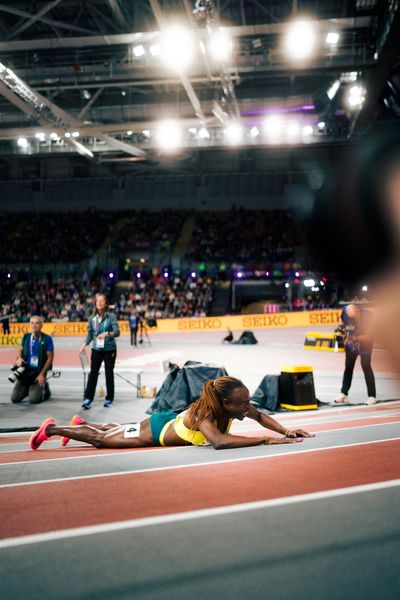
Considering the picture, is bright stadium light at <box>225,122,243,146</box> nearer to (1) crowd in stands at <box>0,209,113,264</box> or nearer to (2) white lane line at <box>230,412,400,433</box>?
(1) crowd in stands at <box>0,209,113,264</box>

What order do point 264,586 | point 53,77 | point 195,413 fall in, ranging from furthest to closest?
point 53,77, point 195,413, point 264,586

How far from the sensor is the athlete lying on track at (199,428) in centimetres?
442

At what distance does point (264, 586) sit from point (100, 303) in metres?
6.71

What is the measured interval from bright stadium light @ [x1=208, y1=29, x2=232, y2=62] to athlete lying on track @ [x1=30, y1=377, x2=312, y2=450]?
15.2 m

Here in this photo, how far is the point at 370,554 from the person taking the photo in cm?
236

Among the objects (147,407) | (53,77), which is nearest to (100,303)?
(147,407)

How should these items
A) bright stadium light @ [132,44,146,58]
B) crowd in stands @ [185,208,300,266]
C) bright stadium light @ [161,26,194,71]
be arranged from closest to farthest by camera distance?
bright stadium light @ [161,26,194,71], bright stadium light @ [132,44,146,58], crowd in stands @ [185,208,300,266]

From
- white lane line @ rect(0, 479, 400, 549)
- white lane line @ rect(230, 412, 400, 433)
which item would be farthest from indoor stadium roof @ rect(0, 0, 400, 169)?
white lane line @ rect(0, 479, 400, 549)

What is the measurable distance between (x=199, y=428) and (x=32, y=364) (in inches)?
221

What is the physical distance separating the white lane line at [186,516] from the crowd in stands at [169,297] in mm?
27103

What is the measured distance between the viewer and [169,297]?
3262 cm

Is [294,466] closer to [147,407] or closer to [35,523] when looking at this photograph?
[35,523]

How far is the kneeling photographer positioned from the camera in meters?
8.98

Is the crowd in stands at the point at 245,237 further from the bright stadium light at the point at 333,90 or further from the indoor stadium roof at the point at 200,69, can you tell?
the bright stadium light at the point at 333,90
